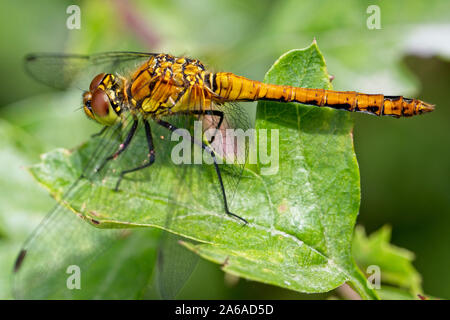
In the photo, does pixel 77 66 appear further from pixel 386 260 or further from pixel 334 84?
pixel 386 260

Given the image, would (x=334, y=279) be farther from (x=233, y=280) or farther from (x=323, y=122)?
(x=233, y=280)

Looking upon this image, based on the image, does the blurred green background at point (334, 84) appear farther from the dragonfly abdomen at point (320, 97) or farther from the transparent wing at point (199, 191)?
the transparent wing at point (199, 191)

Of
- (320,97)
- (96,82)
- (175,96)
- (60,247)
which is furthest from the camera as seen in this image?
(96,82)

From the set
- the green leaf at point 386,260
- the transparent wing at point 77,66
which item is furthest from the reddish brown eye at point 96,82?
the green leaf at point 386,260

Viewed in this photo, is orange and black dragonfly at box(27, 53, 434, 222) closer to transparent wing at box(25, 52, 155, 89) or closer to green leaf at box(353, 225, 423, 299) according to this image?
transparent wing at box(25, 52, 155, 89)

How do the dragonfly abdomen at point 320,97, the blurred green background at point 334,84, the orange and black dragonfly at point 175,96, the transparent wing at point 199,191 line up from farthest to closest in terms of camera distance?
1. the blurred green background at point 334,84
2. the orange and black dragonfly at point 175,96
3. the dragonfly abdomen at point 320,97
4. the transparent wing at point 199,191

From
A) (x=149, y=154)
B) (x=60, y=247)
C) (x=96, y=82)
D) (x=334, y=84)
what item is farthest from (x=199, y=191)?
(x=334, y=84)

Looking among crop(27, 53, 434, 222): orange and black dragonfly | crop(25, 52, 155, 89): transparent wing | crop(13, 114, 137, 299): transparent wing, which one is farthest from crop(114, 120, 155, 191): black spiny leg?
crop(25, 52, 155, 89): transparent wing
